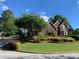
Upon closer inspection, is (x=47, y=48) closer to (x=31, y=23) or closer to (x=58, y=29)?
(x=31, y=23)

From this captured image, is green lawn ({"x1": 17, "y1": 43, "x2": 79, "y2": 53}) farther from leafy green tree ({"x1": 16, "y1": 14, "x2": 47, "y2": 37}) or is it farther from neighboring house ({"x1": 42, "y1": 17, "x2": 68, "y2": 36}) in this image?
neighboring house ({"x1": 42, "y1": 17, "x2": 68, "y2": 36})

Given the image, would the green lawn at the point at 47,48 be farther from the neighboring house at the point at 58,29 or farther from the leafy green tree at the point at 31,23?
Answer: the neighboring house at the point at 58,29

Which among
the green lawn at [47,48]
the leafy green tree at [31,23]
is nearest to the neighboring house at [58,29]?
the leafy green tree at [31,23]

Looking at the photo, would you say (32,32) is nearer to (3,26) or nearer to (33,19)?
(33,19)

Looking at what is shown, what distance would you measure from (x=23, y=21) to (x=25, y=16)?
5.59 ft

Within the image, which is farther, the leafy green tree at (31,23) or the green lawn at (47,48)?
the leafy green tree at (31,23)

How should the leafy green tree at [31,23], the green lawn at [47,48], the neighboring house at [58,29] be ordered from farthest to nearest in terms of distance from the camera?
1. the neighboring house at [58,29]
2. the leafy green tree at [31,23]
3. the green lawn at [47,48]

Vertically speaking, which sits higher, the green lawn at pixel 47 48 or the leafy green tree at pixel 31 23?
the leafy green tree at pixel 31 23

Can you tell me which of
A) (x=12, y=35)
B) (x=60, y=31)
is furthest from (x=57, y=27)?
(x=12, y=35)

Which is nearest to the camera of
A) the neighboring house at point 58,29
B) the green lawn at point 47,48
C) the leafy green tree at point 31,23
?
the green lawn at point 47,48

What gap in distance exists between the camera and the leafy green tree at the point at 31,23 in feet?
187

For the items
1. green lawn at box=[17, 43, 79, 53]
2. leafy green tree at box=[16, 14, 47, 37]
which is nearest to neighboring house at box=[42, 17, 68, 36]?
leafy green tree at box=[16, 14, 47, 37]

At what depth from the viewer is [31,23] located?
57.3 metres

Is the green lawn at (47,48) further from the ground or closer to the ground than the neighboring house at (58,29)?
closer to the ground
